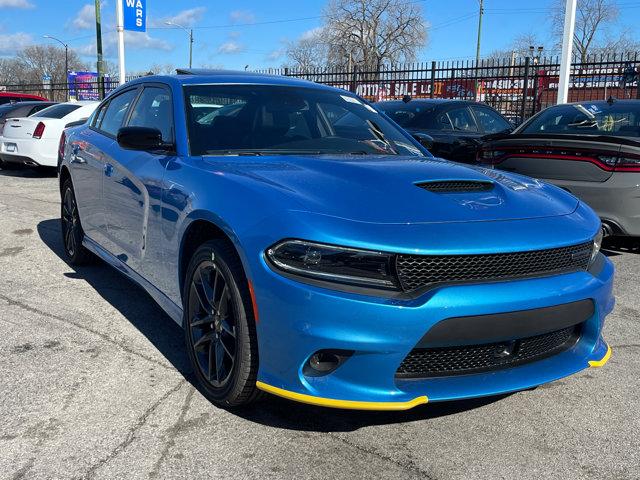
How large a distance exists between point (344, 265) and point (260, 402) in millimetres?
955

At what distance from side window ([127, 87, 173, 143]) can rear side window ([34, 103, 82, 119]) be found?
843 cm

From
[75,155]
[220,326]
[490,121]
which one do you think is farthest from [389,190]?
[490,121]

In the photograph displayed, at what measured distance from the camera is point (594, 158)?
18.1 feet

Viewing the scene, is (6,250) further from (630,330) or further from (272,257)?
(630,330)

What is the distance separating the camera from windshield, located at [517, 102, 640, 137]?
6.19 m

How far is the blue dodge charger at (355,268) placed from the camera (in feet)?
7.77

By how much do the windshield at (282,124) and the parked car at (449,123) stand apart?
4.09 metres

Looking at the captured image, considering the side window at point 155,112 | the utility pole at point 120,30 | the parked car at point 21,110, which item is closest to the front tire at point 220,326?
the side window at point 155,112

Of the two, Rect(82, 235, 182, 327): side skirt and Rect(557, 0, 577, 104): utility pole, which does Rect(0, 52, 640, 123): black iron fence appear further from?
Rect(82, 235, 182, 327): side skirt

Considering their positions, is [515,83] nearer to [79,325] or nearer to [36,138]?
[36,138]

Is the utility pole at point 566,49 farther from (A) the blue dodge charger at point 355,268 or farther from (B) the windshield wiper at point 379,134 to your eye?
(A) the blue dodge charger at point 355,268

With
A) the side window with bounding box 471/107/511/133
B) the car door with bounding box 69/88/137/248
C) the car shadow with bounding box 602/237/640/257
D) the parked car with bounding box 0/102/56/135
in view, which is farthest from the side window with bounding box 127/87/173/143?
the parked car with bounding box 0/102/56/135

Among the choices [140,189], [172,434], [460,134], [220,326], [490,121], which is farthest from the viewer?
[490,121]

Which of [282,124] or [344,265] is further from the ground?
[282,124]
